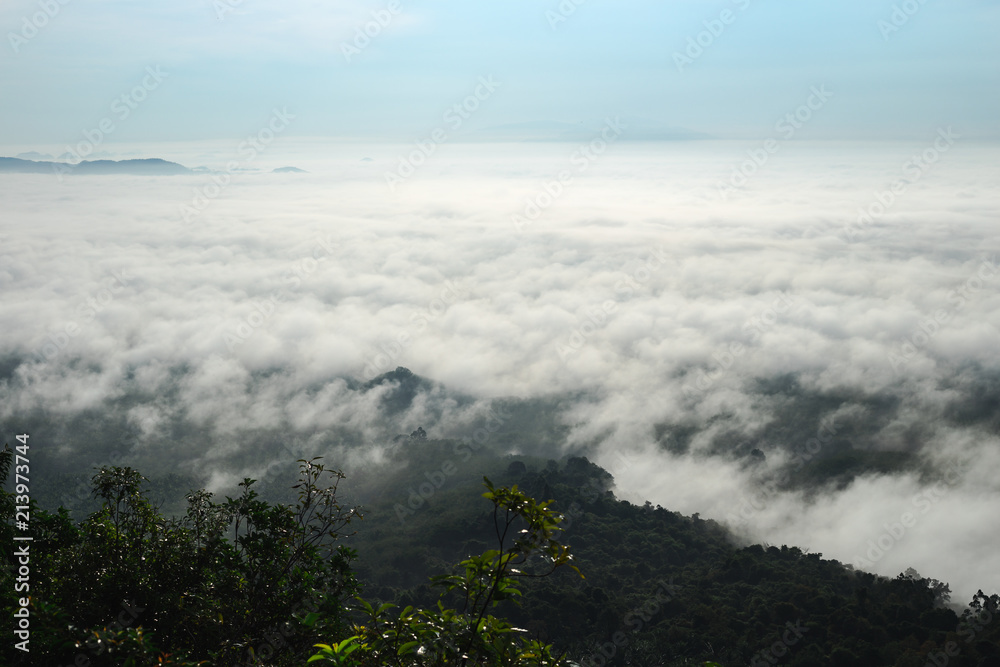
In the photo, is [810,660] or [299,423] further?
[299,423]

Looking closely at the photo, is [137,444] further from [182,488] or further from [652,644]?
[652,644]

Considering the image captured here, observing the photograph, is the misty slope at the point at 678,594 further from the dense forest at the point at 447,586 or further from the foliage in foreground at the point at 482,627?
the foliage in foreground at the point at 482,627

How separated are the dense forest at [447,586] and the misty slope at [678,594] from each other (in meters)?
0.21

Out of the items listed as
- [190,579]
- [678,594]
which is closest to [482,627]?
[190,579]

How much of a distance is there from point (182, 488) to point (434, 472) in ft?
159

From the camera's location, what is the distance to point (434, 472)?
121562 mm

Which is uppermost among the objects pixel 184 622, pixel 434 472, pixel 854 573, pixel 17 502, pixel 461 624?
pixel 461 624

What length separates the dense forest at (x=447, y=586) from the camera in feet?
19.9

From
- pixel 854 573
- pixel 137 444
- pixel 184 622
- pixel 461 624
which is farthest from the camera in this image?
pixel 137 444

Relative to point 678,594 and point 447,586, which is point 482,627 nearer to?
point 447,586

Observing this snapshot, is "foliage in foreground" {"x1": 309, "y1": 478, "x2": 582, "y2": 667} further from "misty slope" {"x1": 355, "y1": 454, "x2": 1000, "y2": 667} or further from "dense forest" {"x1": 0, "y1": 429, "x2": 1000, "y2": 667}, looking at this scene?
"misty slope" {"x1": 355, "y1": 454, "x2": 1000, "y2": 667}

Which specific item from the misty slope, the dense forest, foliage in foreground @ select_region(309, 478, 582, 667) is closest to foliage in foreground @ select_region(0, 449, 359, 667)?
the dense forest

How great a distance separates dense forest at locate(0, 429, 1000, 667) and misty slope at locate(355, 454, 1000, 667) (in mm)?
210

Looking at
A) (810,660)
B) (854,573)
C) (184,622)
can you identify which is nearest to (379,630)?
(184,622)
